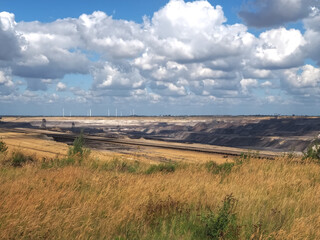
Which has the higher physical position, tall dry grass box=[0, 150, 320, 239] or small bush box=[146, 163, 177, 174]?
tall dry grass box=[0, 150, 320, 239]

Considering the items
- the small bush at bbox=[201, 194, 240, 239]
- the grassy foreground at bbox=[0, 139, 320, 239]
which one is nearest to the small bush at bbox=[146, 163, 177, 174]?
the grassy foreground at bbox=[0, 139, 320, 239]

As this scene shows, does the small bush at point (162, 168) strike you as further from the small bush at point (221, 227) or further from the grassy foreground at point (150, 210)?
the small bush at point (221, 227)

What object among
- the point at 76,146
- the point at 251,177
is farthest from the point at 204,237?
the point at 76,146

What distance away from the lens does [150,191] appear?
25.5ft

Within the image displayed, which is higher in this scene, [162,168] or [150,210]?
[150,210]

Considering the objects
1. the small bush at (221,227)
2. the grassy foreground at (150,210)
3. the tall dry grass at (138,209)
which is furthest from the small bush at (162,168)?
the small bush at (221,227)

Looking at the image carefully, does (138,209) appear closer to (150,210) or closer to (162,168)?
(150,210)

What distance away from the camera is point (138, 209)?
6.46m

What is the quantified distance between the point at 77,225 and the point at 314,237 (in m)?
4.18

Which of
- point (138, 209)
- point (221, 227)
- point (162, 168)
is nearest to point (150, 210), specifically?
point (138, 209)

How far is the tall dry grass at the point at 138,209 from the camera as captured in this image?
5363mm

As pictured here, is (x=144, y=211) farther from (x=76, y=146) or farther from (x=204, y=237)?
(x=76, y=146)

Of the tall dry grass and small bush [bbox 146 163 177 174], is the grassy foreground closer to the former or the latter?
the tall dry grass

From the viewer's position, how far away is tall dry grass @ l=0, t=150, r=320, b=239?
536 centimetres
